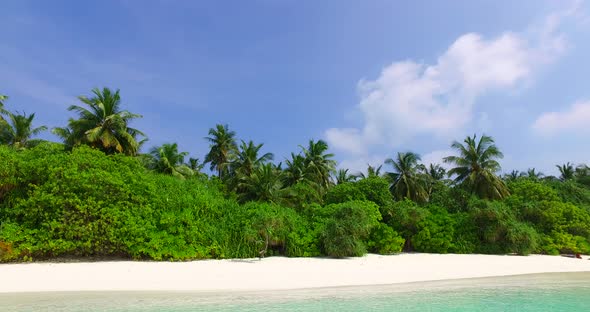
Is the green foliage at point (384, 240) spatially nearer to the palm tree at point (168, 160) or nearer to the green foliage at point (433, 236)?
the green foliage at point (433, 236)

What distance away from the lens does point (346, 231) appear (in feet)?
57.8

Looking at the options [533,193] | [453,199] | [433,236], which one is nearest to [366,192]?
[433,236]

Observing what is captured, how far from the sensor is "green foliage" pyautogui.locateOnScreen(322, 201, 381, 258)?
1731 centimetres

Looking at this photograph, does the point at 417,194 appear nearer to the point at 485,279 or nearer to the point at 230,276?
the point at 485,279

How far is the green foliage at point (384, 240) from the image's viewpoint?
19609mm

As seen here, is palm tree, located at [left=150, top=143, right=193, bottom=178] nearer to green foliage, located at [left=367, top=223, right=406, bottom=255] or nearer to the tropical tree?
green foliage, located at [left=367, top=223, right=406, bottom=255]

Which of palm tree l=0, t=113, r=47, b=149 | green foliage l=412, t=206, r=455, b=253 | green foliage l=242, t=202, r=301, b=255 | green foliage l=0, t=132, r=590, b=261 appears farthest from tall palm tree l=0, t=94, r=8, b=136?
green foliage l=412, t=206, r=455, b=253

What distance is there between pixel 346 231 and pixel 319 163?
17.3 meters

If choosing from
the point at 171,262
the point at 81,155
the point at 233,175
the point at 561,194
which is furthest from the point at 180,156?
the point at 561,194

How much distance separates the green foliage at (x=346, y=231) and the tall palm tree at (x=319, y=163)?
15395 millimetres

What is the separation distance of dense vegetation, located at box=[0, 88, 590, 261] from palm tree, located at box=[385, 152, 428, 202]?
565 mm

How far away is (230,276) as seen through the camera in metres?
12.6

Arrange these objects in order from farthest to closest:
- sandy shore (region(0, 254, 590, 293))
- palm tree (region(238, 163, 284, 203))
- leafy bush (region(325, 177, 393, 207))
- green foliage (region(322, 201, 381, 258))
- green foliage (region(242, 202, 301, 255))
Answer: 1. palm tree (region(238, 163, 284, 203))
2. leafy bush (region(325, 177, 393, 207))
3. green foliage (region(322, 201, 381, 258))
4. green foliage (region(242, 202, 301, 255))
5. sandy shore (region(0, 254, 590, 293))

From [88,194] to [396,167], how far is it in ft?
83.2
